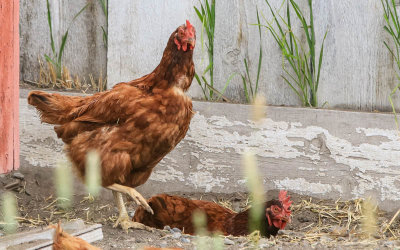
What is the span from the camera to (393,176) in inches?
141

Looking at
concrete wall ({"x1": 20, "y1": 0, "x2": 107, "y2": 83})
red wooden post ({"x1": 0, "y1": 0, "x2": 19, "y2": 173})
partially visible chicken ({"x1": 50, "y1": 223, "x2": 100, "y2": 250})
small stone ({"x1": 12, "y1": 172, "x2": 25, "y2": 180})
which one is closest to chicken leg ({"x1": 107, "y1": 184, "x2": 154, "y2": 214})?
red wooden post ({"x1": 0, "y1": 0, "x2": 19, "y2": 173})

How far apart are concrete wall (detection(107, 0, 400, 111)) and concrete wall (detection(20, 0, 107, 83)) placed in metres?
0.15

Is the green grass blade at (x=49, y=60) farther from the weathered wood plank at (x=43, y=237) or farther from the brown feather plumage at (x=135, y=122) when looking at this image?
the weathered wood plank at (x=43, y=237)

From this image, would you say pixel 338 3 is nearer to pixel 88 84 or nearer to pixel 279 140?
pixel 279 140

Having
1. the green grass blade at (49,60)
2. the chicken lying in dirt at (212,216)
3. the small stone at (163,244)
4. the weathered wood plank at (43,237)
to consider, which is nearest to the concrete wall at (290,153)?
the green grass blade at (49,60)

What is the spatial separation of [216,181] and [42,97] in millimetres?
1229

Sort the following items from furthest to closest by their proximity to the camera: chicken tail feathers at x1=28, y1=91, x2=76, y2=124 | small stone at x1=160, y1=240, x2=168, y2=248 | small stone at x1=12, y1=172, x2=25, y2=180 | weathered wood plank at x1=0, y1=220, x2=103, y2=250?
small stone at x1=12, y1=172, x2=25, y2=180 → chicken tail feathers at x1=28, y1=91, x2=76, y2=124 → small stone at x1=160, y1=240, x2=168, y2=248 → weathered wood plank at x1=0, y1=220, x2=103, y2=250

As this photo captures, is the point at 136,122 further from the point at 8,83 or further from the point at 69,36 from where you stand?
the point at 69,36

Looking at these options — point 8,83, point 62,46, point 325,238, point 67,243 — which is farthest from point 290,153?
point 67,243

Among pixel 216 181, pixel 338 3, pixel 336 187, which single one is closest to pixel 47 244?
pixel 216 181

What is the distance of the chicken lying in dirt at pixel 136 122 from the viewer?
3012 millimetres

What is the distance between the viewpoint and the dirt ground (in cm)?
268

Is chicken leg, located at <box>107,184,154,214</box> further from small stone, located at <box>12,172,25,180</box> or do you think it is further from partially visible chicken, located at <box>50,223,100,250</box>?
partially visible chicken, located at <box>50,223,100,250</box>

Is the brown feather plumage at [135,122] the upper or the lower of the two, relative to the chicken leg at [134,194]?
upper
